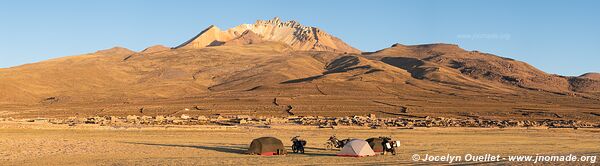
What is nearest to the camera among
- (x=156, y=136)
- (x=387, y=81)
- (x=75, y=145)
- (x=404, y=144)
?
(x=75, y=145)

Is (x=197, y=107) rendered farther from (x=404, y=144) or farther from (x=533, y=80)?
(x=533, y=80)

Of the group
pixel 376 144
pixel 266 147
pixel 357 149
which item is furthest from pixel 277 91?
pixel 357 149

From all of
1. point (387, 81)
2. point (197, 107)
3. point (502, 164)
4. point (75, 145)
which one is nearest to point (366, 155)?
point (502, 164)

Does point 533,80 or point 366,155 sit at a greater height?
point 533,80

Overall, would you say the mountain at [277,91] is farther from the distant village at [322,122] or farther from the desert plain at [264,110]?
the distant village at [322,122]

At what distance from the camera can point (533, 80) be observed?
621ft

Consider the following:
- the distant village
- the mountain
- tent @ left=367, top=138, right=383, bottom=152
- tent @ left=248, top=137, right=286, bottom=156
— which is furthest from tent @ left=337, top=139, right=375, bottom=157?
the mountain

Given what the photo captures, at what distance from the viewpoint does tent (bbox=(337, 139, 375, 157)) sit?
3288cm

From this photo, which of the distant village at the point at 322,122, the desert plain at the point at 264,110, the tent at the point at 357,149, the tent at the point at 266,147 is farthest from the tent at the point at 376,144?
the distant village at the point at 322,122

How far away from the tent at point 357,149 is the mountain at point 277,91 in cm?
6538

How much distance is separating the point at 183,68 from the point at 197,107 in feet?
260

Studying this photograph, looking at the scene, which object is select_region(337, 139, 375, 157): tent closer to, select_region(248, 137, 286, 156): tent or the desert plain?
the desert plain

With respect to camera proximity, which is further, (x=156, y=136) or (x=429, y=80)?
(x=429, y=80)

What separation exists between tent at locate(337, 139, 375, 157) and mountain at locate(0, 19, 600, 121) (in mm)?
65380
